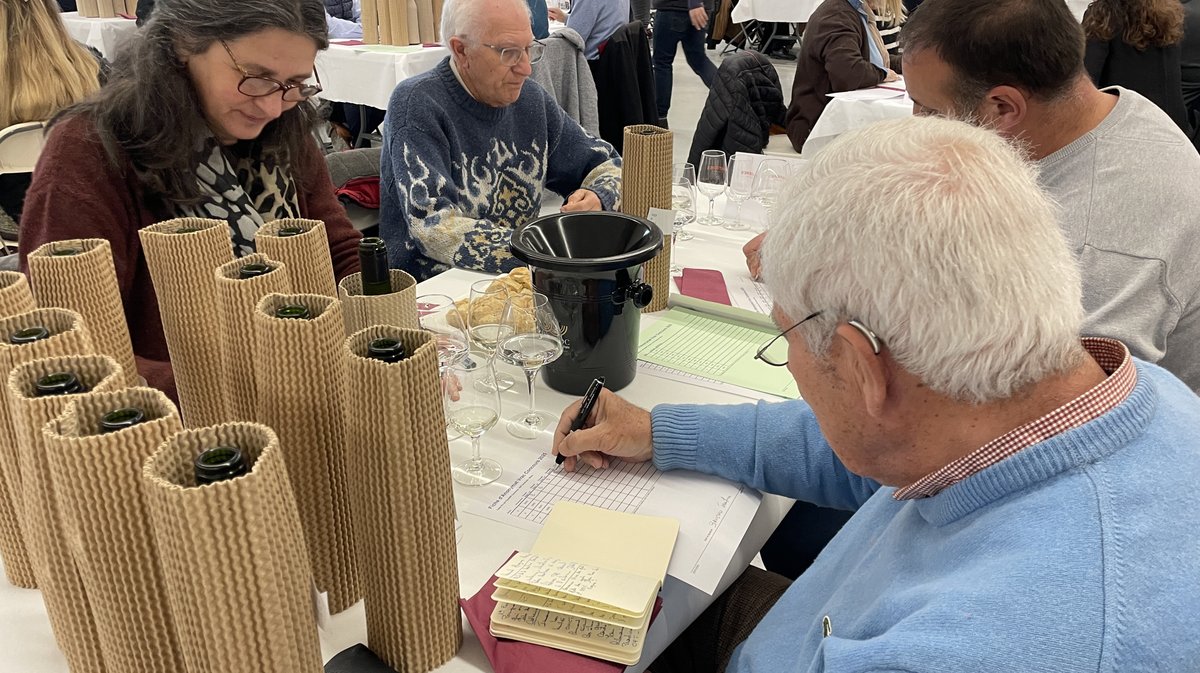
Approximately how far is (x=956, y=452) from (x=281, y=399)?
75 cm

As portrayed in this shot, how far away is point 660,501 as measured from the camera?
133 cm

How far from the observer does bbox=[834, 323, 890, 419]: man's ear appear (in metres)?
0.84

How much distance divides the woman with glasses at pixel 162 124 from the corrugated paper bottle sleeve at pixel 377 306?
0.67m

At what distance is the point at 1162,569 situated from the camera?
72 centimetres

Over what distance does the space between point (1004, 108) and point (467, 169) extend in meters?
1.56

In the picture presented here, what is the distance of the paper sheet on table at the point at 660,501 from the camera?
47.7 inches

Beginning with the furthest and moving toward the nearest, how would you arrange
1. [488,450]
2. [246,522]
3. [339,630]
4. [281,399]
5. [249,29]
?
[249,29], [488,450], [339,630], [281,399], [246,522]

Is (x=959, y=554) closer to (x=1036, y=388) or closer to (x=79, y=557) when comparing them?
(x=1036, y=388)

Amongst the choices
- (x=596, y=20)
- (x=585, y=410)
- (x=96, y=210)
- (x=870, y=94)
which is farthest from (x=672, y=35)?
(x=585, y=410)

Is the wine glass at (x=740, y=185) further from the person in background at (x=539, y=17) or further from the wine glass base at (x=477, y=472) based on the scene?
the person in background at (x=539, y=17)

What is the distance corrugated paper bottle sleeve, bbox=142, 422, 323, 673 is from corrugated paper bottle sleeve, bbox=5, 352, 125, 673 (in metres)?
0.14

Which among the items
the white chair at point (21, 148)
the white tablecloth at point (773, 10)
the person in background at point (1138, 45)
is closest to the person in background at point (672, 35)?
the white tablecloth at point (773, 10)

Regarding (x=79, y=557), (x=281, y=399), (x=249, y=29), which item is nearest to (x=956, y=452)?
(x=281, y=399)

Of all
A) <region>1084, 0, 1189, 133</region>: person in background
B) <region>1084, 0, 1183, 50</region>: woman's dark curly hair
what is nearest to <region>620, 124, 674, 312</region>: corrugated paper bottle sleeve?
<region>1084, 0, 1189, 133</region>: person in background
